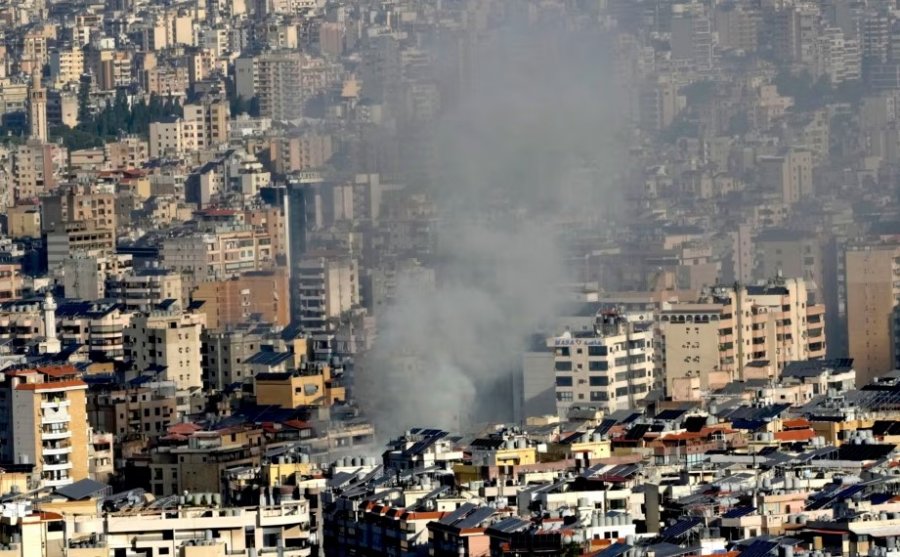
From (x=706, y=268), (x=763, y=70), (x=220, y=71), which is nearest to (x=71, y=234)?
(x=763, y=70)

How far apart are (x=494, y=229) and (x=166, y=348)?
5.20 m

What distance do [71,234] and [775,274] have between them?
1289 centimetres

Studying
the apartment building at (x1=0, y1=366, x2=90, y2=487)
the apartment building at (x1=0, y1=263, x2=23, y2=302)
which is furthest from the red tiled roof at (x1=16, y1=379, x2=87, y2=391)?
the apartment building at (x1=0, y1=263, x2=23, y2=302)

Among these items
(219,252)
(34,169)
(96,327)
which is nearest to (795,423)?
(96,327)

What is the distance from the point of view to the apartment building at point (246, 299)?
44500 mm

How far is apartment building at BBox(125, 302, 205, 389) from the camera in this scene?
38.7 metres

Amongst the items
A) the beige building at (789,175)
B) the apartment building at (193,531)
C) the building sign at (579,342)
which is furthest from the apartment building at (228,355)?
the apartment building at (193,531)

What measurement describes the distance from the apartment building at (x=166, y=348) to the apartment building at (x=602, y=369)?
13.5ft

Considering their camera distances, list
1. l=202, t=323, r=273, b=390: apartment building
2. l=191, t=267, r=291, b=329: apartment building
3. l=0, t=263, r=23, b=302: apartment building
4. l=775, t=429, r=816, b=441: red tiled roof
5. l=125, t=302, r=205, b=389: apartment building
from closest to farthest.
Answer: l=775, t=429, r=816, b=441: red tiled roof < l=125, t=302, r=205, b=389: apartment building < l=202, t=323, r=273, b=390: apartment building < l=191, t=267, r=291, b=329: apartment building < l=0, t=263, r=23, b=302: apartment building

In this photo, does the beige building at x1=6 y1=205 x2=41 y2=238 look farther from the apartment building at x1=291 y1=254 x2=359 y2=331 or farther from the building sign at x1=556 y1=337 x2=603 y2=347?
the building sign at x1=556 y1=337 x2=603 y2=347

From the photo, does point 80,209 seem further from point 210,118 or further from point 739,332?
point 739,332

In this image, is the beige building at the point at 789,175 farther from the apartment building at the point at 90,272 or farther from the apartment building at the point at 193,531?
the apartment building at the point at 193,531

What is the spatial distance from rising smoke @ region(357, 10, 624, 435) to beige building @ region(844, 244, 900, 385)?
8.13 feet

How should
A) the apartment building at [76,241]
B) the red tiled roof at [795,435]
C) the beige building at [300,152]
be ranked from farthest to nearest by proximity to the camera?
1. the beige building at [300,152]
2. the apartment building at [76,241]
3. the red tiled roof at [795,435]
